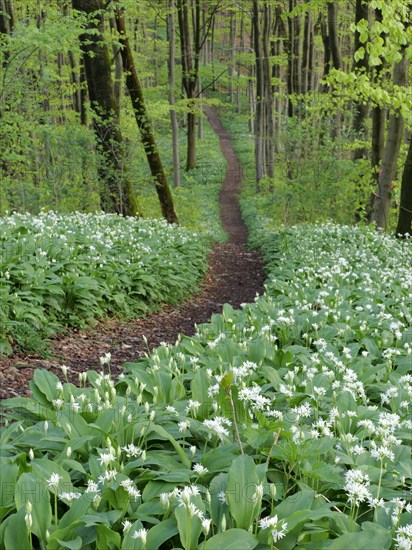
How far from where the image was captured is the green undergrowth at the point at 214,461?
6.23 ft

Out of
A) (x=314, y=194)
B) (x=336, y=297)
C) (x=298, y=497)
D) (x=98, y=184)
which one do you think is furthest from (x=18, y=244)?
(x=314, y=194)

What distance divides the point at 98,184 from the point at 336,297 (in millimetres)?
7871

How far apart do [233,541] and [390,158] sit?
12337mm

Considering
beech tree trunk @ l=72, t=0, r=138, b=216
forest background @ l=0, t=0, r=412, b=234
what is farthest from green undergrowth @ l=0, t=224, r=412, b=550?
beech tree trunk @ l=72, t=0, r=138, b=216

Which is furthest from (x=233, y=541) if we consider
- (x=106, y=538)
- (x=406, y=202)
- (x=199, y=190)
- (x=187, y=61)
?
(x=199, y=190)

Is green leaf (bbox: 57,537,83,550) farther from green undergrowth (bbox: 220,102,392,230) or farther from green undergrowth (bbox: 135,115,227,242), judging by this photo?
green undergrowth (bbox: 220,102,392,230)

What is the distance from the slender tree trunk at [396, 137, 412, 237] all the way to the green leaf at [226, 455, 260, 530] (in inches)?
430

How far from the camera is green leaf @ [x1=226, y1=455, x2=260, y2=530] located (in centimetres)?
199

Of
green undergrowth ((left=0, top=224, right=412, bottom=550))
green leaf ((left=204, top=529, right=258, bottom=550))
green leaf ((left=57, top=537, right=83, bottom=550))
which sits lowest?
green undergrowth ((left=0, top=224, right=412, bottom=550))

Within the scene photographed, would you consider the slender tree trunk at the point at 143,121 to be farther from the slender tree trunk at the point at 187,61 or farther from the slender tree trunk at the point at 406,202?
the slender tree trunk at the point at 187,61

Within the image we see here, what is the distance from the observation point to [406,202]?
40.7 feet

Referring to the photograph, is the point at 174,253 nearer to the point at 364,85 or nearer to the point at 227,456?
the point at 364,85

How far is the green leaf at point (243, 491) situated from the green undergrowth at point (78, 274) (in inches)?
138

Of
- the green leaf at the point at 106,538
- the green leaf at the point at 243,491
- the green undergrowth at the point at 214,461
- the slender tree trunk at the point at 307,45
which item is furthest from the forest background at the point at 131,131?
the green leaf at the point at 106,538
